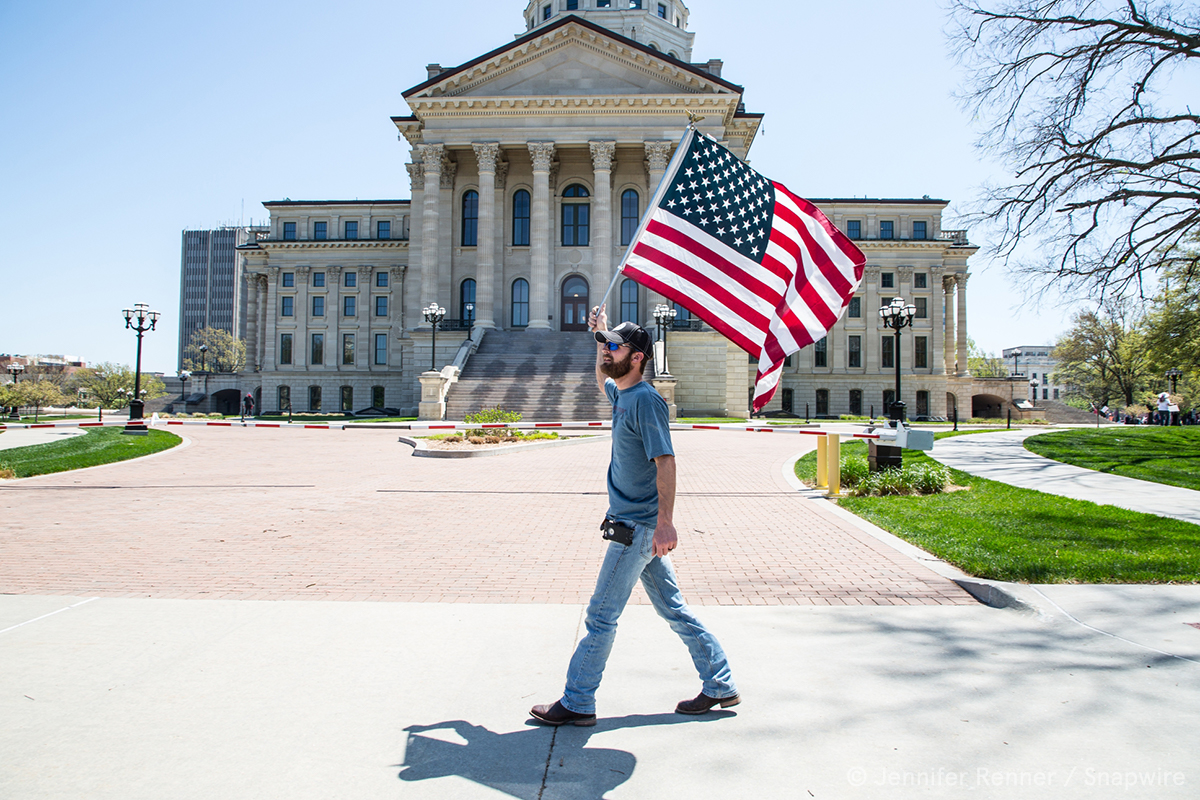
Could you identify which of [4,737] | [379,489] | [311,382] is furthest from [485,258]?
[4,737]

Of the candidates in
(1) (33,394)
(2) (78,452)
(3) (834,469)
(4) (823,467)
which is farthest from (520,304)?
(3) (834,469)

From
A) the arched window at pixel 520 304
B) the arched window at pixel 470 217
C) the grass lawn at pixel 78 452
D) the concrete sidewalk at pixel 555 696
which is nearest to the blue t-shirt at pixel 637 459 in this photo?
the concrete sidewalk at pixel 555 696

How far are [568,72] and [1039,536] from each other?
43.5 meters

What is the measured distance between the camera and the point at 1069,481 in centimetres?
1351

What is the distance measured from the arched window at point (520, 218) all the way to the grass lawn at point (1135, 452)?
116 ft

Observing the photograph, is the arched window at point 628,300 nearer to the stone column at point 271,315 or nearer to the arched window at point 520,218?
the arched window at point 520,218

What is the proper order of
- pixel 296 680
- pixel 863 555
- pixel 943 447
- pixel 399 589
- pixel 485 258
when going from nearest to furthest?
pixel 296 680 → pixel 399 589 → pixel 863 555 → pixel 943 447 → pixel 485 258

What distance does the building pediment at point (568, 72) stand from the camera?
144 ft

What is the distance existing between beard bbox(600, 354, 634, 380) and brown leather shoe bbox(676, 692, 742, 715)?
1.78 metres

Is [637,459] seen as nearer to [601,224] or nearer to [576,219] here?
[601,224]

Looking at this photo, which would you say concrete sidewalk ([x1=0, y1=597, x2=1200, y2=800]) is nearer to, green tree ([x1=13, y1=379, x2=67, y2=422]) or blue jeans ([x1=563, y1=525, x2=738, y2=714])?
blue jeans ([x1=563, y1=525, x2=738, y2=714])

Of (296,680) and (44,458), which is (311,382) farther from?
(296,680)

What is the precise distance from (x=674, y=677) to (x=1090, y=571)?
4499 mm

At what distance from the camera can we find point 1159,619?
5375 millimetres
